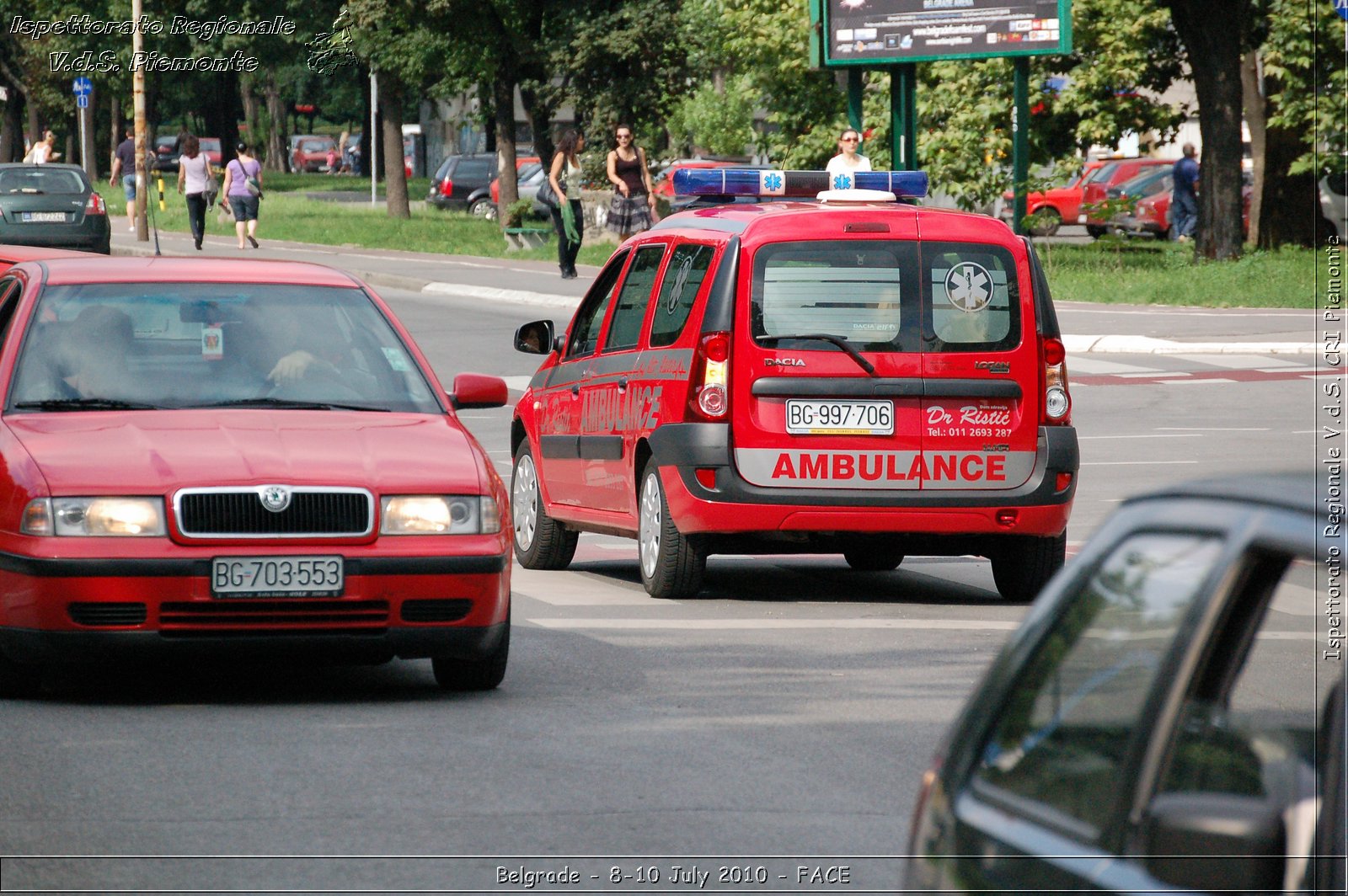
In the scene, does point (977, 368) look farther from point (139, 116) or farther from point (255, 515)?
point (139, 116)

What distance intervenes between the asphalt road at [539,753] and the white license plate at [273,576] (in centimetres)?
42

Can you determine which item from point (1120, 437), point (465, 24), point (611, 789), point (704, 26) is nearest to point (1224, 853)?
point (611, 789)

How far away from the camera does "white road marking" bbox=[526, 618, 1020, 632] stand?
9.26 metres

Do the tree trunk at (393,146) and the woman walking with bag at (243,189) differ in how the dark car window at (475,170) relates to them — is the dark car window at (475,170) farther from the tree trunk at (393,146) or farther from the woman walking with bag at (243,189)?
the woman walking with bag at (243,189)

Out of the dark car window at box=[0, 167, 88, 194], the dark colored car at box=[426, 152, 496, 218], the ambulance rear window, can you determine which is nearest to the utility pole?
the dark car window at box=[0, 167, 88, 194]

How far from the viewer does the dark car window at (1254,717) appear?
2.27m

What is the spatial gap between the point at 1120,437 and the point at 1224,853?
594 inches

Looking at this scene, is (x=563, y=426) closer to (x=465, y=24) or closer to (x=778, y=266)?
(x=778, y=266)

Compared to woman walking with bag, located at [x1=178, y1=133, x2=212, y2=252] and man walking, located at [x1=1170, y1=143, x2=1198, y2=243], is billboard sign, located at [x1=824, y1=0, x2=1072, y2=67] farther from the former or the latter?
man walking, located at [x1=1170, y1=143, x2=1198, y2=243]

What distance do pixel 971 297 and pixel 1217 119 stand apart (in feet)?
80.1

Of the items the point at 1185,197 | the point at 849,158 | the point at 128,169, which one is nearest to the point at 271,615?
the point at 849,158

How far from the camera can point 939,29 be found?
29.6 meters

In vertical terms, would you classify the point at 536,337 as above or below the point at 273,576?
above

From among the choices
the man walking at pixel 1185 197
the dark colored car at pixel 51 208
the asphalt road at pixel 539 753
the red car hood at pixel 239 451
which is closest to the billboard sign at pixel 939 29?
the dark colored car at pixel 51 208
